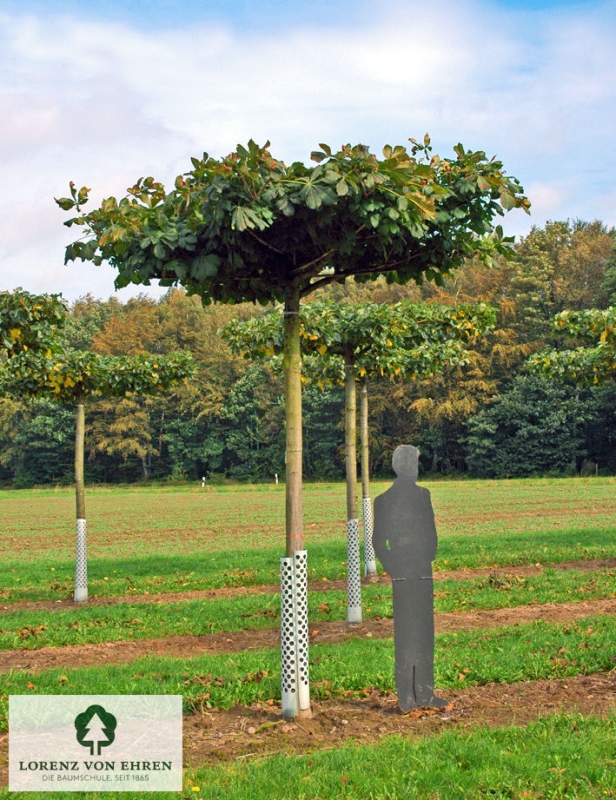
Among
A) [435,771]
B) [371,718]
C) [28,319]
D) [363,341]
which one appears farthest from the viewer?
→ [363,341]

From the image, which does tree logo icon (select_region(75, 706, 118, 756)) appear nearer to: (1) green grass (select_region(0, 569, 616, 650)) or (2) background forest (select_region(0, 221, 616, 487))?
(1) green grass (select_region(0, 569, 616, 650))

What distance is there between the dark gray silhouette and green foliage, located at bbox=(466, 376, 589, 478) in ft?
176

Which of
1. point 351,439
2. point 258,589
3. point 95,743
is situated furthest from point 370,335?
point 95,743

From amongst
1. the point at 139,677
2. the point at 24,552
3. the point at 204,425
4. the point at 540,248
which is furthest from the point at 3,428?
the point at 139,677

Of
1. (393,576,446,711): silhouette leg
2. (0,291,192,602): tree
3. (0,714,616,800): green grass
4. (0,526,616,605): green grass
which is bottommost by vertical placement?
(0,526,616,605): green grass

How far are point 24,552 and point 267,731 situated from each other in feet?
56.7

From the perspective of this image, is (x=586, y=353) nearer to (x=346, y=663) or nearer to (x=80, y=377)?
(x=80, y=377)

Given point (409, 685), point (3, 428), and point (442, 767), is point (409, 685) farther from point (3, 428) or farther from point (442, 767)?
point (3, 428)

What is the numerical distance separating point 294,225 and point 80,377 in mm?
7601

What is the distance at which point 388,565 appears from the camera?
648cm

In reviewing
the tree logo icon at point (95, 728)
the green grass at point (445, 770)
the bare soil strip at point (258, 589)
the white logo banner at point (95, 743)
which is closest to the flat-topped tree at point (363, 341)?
the bare soil strip at point (258, 589)

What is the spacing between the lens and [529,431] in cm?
5897

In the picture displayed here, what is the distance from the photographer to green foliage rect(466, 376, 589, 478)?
58719 mm

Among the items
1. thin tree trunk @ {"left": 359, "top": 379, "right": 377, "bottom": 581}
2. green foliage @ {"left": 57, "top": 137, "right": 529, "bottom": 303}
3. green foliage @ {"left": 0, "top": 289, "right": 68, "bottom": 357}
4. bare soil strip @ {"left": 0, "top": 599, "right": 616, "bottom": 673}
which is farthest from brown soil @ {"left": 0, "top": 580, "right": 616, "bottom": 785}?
thin tree trunk @ {"left": 359, "top": 379, "right": 377, "bottom": 581}
